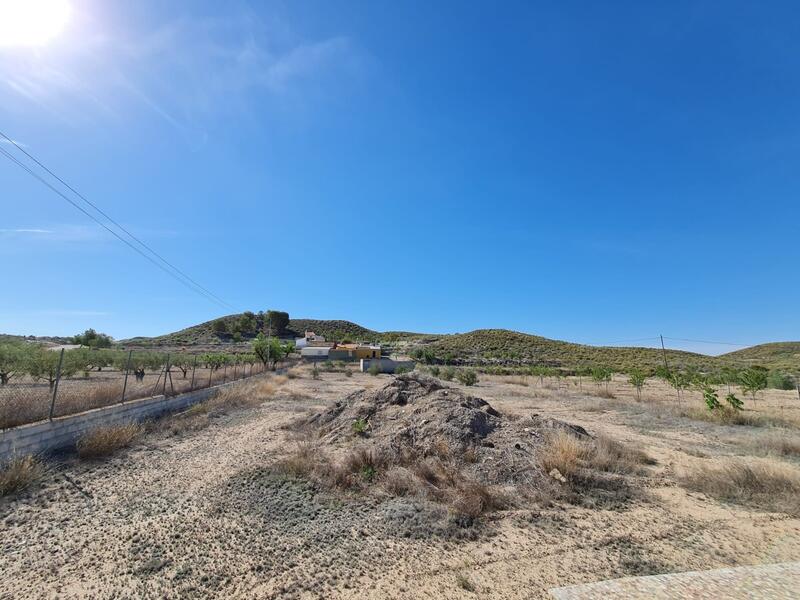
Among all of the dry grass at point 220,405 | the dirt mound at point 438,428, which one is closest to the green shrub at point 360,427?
the dirt mound at point 438,428

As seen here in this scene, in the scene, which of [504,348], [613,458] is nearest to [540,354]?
[504,348]

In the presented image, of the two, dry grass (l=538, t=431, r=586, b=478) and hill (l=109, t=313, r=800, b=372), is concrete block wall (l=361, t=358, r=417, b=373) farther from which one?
dry grass (l=538, t=431, r=586, b=478)

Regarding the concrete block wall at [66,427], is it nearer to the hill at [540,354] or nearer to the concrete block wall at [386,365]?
the concrete block wall at [386,365]

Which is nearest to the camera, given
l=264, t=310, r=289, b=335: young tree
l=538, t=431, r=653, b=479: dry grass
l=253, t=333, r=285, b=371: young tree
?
l=538, t=431, r=653, b=479: dry grass

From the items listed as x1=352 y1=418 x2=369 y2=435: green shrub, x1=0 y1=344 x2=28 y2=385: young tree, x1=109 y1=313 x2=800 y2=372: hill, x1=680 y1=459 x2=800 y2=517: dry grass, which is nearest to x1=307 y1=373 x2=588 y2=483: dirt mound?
x1=352 y1=418 x2=369 y2=435: green shrub

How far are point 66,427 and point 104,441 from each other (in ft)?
4.12

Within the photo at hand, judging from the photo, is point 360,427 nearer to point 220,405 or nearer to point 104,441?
point 104,441

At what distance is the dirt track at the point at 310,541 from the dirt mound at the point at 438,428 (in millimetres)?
2039

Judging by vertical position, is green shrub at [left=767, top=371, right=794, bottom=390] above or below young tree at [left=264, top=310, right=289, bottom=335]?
below

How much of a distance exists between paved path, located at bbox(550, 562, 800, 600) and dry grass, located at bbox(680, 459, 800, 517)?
376cm

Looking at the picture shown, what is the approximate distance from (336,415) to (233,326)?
97.0 m

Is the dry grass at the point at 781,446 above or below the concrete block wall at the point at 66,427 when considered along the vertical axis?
below

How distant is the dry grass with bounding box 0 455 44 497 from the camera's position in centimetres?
667

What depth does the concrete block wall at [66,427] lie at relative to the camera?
26.7ft
